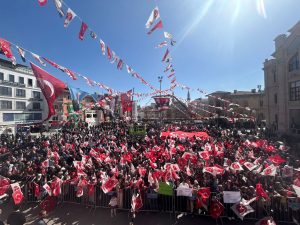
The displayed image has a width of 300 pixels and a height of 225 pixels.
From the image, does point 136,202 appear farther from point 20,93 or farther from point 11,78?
point 20,93

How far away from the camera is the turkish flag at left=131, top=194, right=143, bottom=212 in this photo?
8641 millimetres

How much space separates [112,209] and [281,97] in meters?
29.9

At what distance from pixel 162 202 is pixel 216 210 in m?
2.21

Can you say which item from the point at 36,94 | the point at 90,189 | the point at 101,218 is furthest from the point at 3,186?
the point at 36,94

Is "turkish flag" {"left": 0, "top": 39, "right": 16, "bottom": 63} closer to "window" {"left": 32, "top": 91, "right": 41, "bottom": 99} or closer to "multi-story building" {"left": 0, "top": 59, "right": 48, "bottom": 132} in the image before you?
"multi-story building" {"left": 0, "top": 59, "right": 48, "bottom": 132}

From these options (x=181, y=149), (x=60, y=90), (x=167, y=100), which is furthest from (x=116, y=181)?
(x=167, y=100)

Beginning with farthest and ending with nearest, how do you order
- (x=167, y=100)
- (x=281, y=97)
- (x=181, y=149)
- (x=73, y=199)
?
(x=167, y=100), (x=281, y=97), (x=181, y=149), (x=73, y=199)

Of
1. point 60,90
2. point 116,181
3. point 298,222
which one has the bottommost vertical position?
point 298,222

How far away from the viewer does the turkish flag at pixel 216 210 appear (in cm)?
814

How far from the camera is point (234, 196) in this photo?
26.7ft

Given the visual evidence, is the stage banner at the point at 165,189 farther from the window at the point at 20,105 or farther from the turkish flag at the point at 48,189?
the window at the point at 20,105

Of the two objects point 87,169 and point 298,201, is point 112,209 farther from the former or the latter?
point 298,201

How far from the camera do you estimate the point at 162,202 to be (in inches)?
362

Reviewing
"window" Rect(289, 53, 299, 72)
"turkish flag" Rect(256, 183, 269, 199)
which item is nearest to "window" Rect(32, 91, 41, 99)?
"window" Rect(289, 53, 299, 72)
